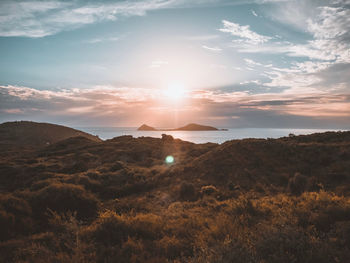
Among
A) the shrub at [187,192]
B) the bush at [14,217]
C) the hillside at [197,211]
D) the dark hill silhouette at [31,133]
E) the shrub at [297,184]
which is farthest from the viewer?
the dark hill silhouette at [31,133]

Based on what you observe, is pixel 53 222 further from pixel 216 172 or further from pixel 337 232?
pixel 216 172

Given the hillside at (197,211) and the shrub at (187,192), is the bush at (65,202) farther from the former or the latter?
the shrub at (187,192)

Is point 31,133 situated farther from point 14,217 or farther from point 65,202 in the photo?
point 14,217

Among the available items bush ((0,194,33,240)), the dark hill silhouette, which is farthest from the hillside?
the dark hill silhouette

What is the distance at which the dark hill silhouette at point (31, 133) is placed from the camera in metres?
68.6

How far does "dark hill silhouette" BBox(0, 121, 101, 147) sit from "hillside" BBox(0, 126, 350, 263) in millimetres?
54788

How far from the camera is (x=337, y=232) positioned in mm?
5367

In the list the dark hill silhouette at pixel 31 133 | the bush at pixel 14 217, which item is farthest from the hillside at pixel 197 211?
the dark hill silhouette at pixel 31 133

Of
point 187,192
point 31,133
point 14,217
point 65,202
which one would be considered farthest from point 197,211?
point 31,133

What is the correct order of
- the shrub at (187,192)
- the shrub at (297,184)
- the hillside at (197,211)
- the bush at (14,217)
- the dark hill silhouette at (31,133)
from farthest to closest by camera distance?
the dark hill silhouette at (31,133) → the shrub at (187,192) → the shrub at (297,184) → the bush at (14,217) → the hillside at (197,211)

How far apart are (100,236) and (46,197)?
729cm

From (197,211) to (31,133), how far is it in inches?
3460

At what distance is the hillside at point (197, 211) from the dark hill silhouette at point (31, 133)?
54788mm

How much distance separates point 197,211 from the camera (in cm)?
1008
